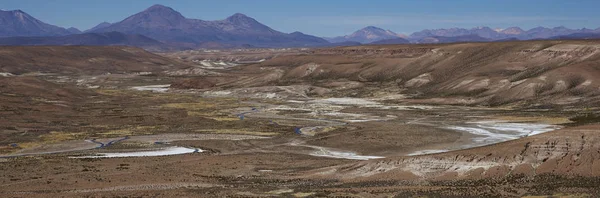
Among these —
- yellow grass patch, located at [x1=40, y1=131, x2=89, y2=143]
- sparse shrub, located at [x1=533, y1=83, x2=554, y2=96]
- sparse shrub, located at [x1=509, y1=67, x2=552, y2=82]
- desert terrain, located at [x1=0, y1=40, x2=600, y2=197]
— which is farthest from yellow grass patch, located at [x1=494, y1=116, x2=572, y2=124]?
yellow grass patch, located at [x1=40, y1=131, x2=89, y2=143]

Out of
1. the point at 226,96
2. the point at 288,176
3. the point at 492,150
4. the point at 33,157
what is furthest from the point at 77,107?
the point at 492,150

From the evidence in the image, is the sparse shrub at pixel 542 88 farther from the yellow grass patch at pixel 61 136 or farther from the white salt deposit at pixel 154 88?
the white salt deposit at pixel 154 88

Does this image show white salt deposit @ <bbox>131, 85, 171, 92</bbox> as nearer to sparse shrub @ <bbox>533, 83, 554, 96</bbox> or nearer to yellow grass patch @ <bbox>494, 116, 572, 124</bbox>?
sparse shrub @ <bbox>533, 83, 554, 96</bbox>

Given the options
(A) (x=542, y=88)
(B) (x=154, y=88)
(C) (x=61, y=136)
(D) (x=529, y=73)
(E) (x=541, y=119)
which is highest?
(D) (x=529, y=73)

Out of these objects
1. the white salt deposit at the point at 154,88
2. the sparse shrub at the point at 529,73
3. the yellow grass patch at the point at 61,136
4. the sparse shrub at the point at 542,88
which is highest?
the sparse shrub at the point at 529,73

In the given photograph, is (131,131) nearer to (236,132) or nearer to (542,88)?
(236,132)

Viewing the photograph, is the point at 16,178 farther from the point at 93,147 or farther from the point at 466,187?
the point at 466,187

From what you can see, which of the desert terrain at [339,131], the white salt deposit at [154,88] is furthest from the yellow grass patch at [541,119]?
the white salt deposit at [154,88]

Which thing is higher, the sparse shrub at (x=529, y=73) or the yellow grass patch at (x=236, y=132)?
the sparse shrub at (x=529, y=73)

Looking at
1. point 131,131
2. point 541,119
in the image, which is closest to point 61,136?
point 131,131
